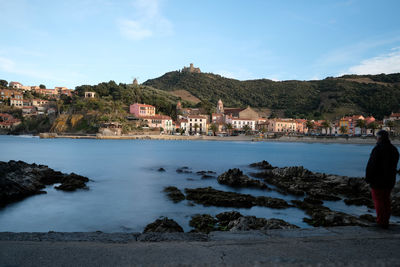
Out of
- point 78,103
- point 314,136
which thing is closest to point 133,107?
point 78,103

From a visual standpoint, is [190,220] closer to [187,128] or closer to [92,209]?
[92,209]

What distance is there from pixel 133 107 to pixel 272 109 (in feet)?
218

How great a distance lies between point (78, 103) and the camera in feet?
271

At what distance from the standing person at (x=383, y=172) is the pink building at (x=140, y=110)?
3271 inches

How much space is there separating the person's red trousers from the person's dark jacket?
144mm

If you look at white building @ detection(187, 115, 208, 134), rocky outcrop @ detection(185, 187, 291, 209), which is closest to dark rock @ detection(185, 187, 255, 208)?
rocky outcrop @ detection(185, 187, 291, 209)

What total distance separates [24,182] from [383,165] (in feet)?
48.6

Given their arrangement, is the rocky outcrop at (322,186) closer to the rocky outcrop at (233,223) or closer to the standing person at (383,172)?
the rocky outcrop at (233,223)

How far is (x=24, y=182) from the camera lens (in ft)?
45.3

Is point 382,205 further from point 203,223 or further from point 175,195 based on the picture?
point 175,195

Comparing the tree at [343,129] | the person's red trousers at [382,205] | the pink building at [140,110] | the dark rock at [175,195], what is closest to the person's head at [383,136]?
the person's red trousers at [382,205]

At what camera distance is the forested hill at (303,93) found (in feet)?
350

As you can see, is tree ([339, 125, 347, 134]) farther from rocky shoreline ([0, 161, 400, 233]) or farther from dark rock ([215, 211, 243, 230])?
dark rock ([215, 211, 243, 230])

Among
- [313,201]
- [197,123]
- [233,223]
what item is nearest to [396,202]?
[313,201]
